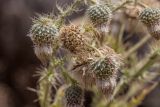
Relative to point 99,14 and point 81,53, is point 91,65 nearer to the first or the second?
point 81,53

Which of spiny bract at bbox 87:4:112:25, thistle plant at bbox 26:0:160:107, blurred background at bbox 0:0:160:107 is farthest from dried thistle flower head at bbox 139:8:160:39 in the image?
blurred background at bbox 0:0:160:107

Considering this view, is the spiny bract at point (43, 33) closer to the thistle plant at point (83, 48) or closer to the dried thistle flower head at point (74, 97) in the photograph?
the thistle plant at point (83, 48)

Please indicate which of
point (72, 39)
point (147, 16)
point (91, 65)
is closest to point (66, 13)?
point (72, 39)

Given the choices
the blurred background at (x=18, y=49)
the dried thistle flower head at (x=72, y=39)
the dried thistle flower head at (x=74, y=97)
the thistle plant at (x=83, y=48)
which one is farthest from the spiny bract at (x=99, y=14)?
the blurred background at (x=18, y=49)

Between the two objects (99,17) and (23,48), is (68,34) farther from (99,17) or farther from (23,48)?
(23,48)

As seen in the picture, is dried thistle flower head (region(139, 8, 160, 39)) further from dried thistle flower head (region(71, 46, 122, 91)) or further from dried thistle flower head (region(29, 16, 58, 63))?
dried thistle flower head (region(29, 16, 58, 63))

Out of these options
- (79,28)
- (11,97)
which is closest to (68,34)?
(79,28)
